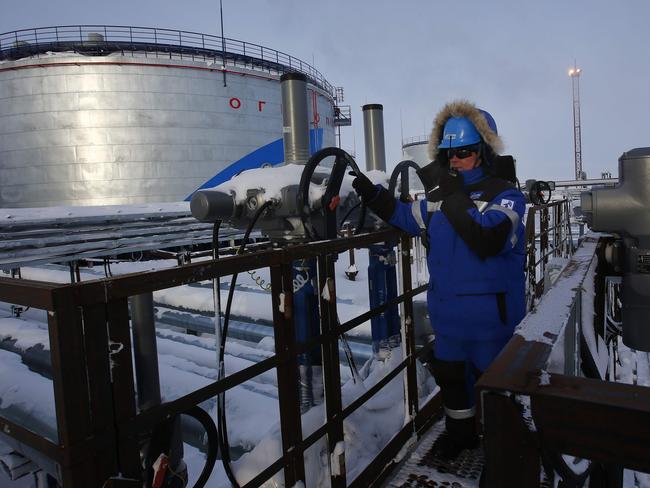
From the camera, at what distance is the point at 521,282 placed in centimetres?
245

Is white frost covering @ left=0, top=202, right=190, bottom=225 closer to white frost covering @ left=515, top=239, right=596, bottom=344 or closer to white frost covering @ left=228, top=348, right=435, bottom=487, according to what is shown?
white frost covering @ left=228, top=348, right=435, bottom=487

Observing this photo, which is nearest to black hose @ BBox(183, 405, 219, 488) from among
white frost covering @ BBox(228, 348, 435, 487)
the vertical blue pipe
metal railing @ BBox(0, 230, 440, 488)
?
metal railing @ BBox(0, 230, 440, 488)

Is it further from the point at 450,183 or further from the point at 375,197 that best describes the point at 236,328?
the point at 450,183

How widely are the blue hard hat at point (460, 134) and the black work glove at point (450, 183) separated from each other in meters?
0.17

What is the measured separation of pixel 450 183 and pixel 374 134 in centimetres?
254

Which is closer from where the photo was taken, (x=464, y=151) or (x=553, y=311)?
(x=553, y=311)

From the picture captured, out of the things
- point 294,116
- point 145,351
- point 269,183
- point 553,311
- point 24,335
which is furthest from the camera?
point 24,335

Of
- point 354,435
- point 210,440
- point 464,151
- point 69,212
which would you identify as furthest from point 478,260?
point 69,212

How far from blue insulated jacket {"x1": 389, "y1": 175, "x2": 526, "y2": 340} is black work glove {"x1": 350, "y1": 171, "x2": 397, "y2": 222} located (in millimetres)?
279

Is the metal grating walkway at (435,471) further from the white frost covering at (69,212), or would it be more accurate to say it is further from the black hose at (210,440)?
the white frost covering at (69,212)

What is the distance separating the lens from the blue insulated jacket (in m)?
2.25

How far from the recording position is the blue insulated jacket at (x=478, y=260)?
2252 millimetres

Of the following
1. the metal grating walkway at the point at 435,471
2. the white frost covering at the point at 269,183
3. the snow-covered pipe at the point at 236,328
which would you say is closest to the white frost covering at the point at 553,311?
the metal grating walkway at the point at 435,471

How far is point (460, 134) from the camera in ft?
8.07
